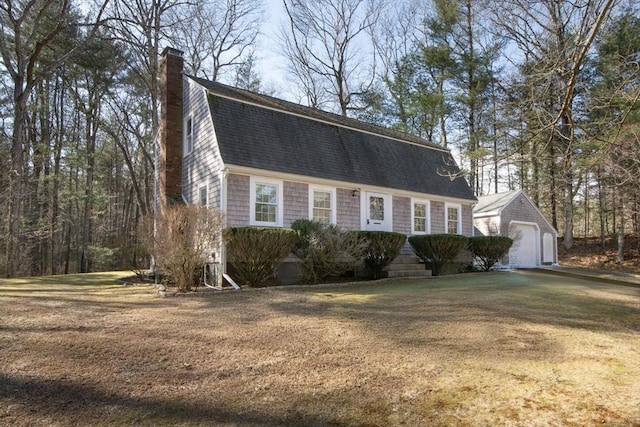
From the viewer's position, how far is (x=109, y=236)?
96.3 ft

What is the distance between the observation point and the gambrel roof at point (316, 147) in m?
11.8

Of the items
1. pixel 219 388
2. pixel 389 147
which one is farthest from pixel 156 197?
pixel 219 388

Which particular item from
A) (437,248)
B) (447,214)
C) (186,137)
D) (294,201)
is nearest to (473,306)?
(294,201)

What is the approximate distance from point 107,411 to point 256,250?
22.8 feet

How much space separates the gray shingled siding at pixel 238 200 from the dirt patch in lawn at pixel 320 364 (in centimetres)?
386

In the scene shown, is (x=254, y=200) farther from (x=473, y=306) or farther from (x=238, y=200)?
(x=473, y=306)

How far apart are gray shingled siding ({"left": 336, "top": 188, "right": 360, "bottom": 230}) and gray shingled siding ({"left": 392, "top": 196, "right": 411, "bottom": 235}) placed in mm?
1820

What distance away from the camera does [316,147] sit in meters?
13.5

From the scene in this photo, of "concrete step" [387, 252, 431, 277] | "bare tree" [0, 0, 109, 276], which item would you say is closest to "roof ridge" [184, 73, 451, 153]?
"concrete step" [387, 252, 431, 277]

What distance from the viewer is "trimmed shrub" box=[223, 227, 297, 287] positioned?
991 centimetres

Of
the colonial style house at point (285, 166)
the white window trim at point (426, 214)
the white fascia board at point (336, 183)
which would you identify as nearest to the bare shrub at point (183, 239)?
the colonial style house at point (285, 166)

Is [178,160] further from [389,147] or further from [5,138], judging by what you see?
[5,138]

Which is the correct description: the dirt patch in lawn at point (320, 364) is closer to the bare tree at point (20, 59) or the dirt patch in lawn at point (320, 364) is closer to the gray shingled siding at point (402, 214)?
the gray shingled siding at point (402, 214)

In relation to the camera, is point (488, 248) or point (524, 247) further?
point (524, 247)
